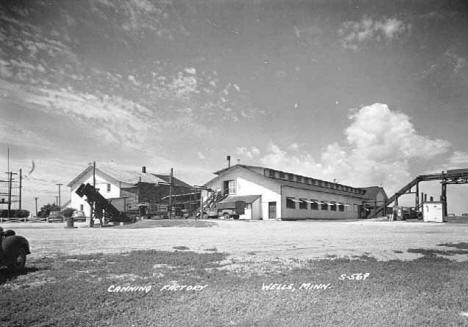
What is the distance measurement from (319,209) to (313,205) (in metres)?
1.69

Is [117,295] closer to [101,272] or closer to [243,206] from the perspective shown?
[101,272]

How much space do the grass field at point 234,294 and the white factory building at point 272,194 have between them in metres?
30.0

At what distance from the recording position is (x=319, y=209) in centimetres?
4578

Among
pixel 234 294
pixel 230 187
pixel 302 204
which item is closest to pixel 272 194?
pixel 302 204

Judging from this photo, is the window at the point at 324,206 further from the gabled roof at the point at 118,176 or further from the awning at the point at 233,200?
the gabled roof at the point at 118,176

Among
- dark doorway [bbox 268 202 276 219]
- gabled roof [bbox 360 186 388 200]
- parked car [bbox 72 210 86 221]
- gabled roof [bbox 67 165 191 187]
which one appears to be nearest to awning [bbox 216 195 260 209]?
dark doorway [bbox 268 202 276 219]

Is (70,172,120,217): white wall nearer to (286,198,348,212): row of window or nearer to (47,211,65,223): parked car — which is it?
(47,211,65,223): parked car

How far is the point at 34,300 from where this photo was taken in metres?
5.45

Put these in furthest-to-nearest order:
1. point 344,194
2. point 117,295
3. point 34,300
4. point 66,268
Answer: point 344,194 < point 66,268 < point 117,295 < point 34,300

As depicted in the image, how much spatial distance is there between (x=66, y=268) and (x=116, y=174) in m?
46.3

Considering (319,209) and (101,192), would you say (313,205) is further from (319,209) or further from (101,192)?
(101,192)

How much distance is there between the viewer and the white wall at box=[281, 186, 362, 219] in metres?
39.4

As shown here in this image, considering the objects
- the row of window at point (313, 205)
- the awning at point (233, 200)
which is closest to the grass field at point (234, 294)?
the awning at point (233, 200)

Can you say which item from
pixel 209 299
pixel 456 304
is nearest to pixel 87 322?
pixel 209 299
